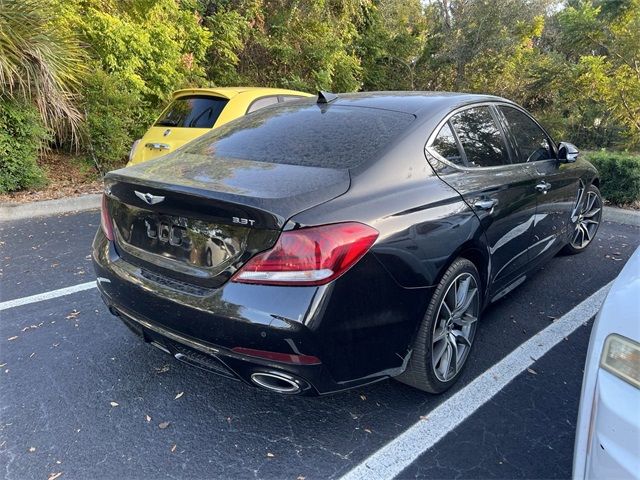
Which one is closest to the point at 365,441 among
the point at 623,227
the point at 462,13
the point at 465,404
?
the point at 465,404

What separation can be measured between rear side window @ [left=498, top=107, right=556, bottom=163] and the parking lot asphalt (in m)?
1.23

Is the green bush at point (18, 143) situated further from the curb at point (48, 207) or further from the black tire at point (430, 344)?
the black tire at point (430, 344)

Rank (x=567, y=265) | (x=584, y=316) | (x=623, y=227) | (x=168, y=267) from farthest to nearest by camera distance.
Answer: (x=623, y=227) < (x=567, y=265) < (x=584, y=316) < (x=168, y=267)

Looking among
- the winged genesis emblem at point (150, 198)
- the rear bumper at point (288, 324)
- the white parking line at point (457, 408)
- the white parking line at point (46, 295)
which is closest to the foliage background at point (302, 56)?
the white parking line at point (46, 295)

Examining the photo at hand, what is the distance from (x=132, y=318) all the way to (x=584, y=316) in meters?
3.13

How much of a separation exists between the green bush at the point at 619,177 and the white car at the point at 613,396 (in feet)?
19.2

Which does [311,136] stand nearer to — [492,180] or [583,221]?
[492,180]

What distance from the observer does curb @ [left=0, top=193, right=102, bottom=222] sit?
6089 mm

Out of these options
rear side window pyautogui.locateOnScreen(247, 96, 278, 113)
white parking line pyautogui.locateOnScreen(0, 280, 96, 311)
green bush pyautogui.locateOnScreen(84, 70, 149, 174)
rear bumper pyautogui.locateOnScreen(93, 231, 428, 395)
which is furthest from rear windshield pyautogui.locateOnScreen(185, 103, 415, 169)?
green bush pyautogui.locateOnScreen(84, 70, 149, 174)

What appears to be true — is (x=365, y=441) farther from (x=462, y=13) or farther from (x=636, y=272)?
(x=462, y=13)

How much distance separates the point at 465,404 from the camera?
2.56 metres

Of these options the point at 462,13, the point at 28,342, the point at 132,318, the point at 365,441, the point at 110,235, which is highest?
the point at 462,13

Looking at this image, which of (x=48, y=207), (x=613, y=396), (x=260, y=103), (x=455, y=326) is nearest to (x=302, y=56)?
(x=260, y=103)

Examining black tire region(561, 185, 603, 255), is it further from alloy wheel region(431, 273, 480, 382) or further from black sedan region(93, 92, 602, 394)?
alloy wheel region(431, 273, 480, 382)
